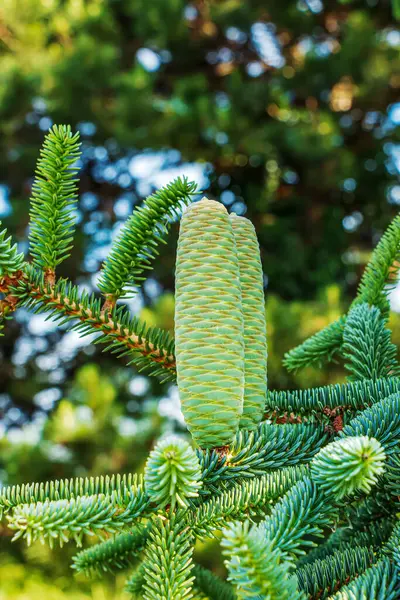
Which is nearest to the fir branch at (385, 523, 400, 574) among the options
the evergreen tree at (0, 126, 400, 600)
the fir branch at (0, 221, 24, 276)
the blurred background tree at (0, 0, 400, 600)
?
the evergreen tree at (0, 126, 400, 600)

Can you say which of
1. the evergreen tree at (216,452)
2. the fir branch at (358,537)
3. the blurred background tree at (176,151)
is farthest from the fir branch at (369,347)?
the blurred background tree at (176,151)

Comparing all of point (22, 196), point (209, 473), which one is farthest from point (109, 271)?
point (22, 196)

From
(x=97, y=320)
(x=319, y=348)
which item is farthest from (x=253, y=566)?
(x=319, y=348)

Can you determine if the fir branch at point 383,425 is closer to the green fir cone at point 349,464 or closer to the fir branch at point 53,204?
the green fir cone at point 349,464

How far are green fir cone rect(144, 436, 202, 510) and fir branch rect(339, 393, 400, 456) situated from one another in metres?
0.14

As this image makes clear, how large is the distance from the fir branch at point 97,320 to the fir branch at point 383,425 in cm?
20

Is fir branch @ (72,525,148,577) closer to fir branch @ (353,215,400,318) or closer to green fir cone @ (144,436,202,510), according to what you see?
green fir cone @ (144,436,202,510)

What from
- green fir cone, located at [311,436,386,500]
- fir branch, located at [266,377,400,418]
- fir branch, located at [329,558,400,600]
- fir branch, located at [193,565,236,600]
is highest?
fir branch, located at [266,377,400,418]

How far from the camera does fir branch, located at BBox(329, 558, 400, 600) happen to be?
1.18ft

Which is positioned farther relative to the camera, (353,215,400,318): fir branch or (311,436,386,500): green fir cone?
(353,215,400,318): fir branch

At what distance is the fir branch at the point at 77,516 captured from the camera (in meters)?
0.35

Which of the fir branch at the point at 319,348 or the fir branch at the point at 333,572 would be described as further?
the fir branch at the point at 319,348

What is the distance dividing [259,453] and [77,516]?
0.15 metres

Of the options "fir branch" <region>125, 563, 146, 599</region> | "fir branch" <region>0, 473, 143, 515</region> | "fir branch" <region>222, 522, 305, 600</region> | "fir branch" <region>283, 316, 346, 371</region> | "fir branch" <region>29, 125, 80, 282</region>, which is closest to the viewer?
"fir branch" <region>222, 522, 305, 600</region>
